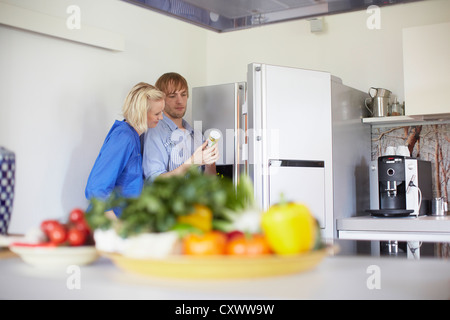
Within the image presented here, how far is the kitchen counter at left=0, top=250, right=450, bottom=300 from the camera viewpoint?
777 millimetres

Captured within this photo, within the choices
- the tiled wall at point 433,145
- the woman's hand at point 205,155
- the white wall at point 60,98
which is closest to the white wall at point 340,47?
the tiled wall at point 433,145

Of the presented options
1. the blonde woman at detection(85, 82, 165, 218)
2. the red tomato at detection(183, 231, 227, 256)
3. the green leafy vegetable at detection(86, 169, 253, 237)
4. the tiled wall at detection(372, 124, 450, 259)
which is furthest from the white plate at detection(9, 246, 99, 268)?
the tiled wall at detection(372, 124, 450, 259)

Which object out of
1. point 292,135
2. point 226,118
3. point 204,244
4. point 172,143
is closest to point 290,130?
point 292,135

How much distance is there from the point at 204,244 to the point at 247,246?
0.22 ft

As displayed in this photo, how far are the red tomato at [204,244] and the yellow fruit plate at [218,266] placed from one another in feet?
0.04

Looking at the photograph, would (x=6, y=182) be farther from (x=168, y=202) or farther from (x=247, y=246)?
(x=247, y=246)

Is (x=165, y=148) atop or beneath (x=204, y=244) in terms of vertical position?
atop

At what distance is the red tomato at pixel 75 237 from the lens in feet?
3.43

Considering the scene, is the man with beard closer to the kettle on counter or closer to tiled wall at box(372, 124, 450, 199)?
the kettle on counter

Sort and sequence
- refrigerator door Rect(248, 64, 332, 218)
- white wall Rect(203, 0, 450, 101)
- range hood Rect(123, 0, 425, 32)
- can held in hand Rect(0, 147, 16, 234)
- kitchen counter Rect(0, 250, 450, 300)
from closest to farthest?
kitchen counter Rect(0, 250, 450, 300)
can held in hand Rect(0, 147, 16, 234)
range hood Rect(123, 0, 425, 32)
refrigerator door Rect(248, 64, 332, 218)
white wall Rect(203, 0, 450, 101)

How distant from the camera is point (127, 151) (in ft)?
9.00

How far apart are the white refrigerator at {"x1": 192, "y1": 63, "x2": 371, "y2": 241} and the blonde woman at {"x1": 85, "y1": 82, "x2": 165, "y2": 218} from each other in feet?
1.51

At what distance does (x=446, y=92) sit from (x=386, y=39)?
72 cm
